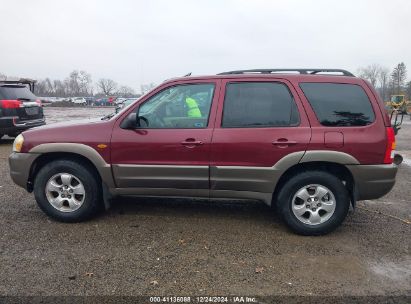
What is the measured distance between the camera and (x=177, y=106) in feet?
14.3

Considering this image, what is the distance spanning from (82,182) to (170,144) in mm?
1174

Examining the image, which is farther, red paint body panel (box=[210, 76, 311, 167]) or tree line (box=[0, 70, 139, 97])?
tree line (box=[0, 70, 139, 97])

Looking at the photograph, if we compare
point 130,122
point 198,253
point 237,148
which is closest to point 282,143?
point 237,148

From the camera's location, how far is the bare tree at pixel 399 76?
7106 centimetres

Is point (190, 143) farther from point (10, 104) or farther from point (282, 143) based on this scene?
point (10, 104)

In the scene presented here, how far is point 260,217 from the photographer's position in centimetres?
484

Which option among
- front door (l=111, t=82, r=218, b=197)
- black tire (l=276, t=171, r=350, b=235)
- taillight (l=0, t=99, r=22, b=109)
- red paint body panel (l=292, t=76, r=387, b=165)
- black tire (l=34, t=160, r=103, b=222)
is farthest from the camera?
taillight (l=0, t=99, r=22, b=109)

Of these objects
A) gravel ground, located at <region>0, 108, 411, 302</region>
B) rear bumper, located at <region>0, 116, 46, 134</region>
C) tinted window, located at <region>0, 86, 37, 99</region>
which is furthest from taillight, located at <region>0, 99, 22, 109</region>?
gravel ground, located at <region>0, 108, 411, 302</region>

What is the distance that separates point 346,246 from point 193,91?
2401 mm

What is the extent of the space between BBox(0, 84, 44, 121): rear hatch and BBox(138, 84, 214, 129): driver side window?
7458mm

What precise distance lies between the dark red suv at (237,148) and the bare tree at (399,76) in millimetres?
73713

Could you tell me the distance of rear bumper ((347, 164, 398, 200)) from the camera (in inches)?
160

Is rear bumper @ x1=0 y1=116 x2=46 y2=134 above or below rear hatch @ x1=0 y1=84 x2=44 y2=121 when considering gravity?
below

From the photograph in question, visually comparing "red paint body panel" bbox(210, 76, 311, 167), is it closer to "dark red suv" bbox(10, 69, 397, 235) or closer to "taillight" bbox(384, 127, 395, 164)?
"dark red suv" bbox(10, 69, 397, 235)
